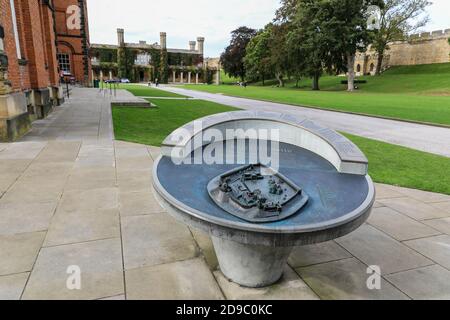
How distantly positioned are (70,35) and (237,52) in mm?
46804

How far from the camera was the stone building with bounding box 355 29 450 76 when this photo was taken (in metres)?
55.8

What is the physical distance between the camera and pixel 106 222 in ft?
12.4

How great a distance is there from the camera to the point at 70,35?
33.2 meters

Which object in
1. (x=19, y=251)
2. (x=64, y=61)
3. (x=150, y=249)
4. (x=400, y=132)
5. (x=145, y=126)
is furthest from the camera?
(x=64, y=61)

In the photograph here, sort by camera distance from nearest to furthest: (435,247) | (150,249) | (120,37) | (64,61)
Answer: (150,249), (435,247), (64,61), (120,37)

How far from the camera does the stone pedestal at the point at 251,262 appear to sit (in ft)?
8.51

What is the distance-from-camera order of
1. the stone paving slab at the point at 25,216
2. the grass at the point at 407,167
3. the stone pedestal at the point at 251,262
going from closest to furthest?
the stone pedestal at the point at 251,262 → the stone paving slab at the point at 25,216 → the grass at the point at 407,167

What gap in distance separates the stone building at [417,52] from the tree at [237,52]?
2626 centimetres

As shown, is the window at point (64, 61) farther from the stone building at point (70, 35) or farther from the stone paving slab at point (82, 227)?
the stone paving slab at point (82, 227)

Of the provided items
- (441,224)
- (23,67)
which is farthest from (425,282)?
(23,67)

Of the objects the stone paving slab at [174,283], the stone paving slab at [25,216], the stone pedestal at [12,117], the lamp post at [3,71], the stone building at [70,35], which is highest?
the stone building at [70,35]

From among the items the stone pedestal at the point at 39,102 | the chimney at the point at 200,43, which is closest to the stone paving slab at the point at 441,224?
the stone pedestal at the point at 39,102

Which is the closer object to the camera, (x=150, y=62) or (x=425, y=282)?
(x=425, y=282)

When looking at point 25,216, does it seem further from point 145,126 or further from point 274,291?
point 145,126
